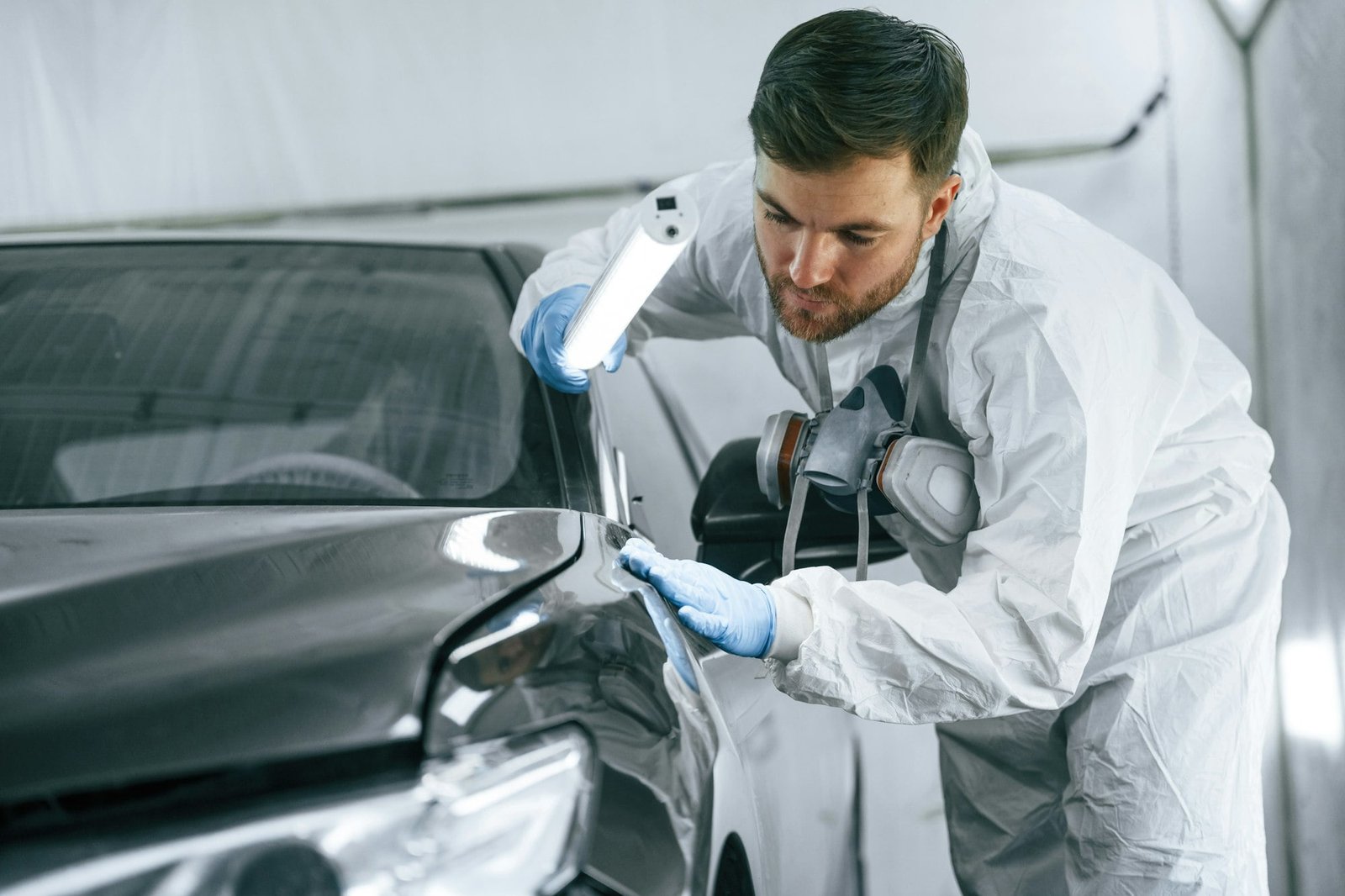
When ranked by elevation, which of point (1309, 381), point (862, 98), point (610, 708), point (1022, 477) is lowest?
point (1309, 381)

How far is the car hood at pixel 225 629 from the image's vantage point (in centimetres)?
62

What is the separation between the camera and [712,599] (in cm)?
107

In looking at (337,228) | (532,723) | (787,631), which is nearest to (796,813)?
(787,631)

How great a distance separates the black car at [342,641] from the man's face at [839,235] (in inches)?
10.0

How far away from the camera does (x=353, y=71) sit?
9.58 feet

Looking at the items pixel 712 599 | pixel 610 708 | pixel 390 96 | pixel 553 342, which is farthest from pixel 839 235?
pixel 390 96

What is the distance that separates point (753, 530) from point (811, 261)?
338 millimetres

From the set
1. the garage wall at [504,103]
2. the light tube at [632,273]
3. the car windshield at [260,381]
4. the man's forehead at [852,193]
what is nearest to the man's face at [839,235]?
the man's forehead at [852,193]

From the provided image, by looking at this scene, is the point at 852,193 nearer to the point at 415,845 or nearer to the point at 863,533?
the point at 863,533

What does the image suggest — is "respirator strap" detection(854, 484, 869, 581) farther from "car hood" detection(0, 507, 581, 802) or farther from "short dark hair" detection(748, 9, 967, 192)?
"car hood" detection(0, 507, 581, 802)

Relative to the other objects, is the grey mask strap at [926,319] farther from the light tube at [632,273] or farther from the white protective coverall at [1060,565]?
the light tube at [632,273]

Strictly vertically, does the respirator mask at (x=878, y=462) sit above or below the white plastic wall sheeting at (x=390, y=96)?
below

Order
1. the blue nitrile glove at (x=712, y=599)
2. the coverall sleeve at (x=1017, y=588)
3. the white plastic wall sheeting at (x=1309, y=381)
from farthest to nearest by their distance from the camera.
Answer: the white plastic wall sheeting at (x=1309, y=381) < the coverall sleeve at (x=1017, y=588) < the blue nitrile glove at (x=712, y=599)

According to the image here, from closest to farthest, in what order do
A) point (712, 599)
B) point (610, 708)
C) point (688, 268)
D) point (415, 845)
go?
1. point (415, 845)
2. point (610, 708)
3. point (712, 599)
4. point (688, 268)
